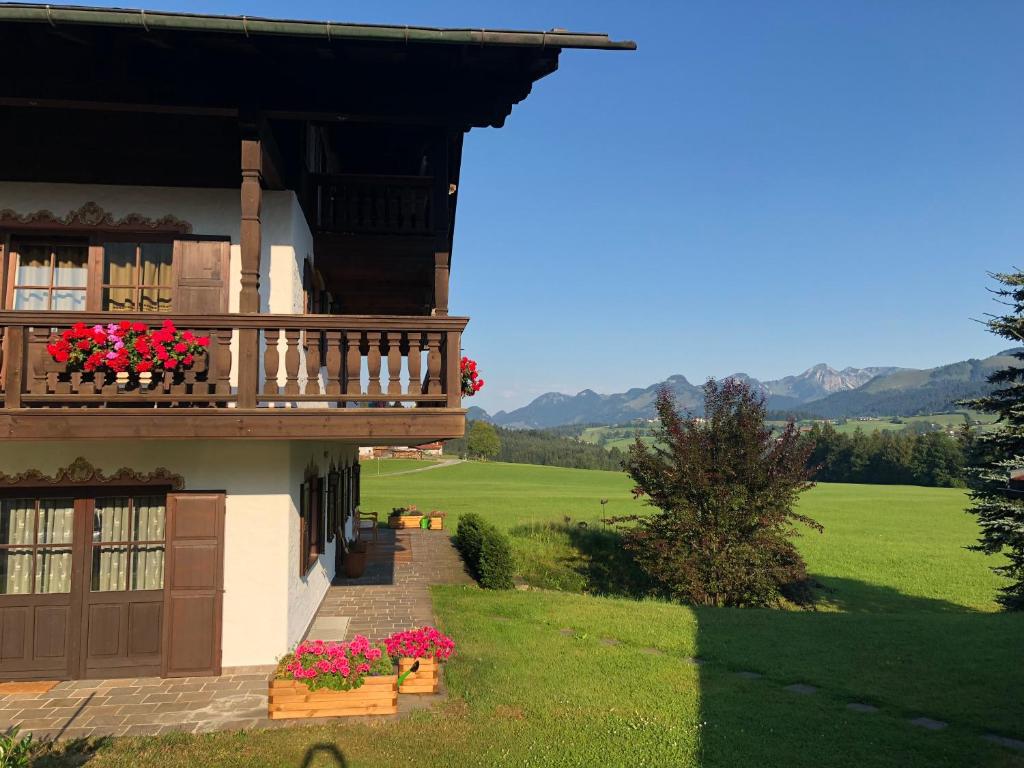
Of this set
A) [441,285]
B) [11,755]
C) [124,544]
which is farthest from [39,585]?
[441,285]

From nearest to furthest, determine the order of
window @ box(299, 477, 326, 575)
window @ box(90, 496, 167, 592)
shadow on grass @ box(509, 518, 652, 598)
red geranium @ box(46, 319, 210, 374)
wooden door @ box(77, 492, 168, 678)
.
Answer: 1. red geranium @ box(46, 319, 210, 374)
2. wooden door @ box(77, 492, 168, 678)
3. window @ box(90, 496, 167, 592)
4. window @ box(299, 477, 326, 575)
5. shadow on grass @ box(509, 518, 652, 598)

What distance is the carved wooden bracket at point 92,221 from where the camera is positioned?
8.62 meters

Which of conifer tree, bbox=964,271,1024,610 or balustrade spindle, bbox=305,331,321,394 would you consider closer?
balustrade spindle, bbox=305,331,321,394

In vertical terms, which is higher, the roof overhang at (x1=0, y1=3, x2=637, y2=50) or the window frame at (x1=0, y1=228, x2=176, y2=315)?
the roof overhang at (x1=0, y1=3, x2=637, y2=50)

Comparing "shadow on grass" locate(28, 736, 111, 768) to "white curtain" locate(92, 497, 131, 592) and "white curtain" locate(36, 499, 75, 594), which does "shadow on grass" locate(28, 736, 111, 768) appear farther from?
"white curtain" locate(36, 499, 75, 594)

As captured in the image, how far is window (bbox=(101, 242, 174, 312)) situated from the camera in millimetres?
8875

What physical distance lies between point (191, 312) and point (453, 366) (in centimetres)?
376

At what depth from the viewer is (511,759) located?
20.4 ft

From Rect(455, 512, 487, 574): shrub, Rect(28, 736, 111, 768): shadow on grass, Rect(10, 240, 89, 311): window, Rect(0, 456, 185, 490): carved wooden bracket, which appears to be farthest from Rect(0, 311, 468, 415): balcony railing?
Rect(455, 512, 487, 574): shrub

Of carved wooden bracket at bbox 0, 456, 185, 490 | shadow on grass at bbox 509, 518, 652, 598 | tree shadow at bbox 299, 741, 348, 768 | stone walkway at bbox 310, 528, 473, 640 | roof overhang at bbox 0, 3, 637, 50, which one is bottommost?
shadow on grass at bbox 509, 518, 652, 598

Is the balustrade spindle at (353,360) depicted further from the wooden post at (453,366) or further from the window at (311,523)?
the window at (311,523)

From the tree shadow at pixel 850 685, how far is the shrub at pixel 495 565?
460 centimetres

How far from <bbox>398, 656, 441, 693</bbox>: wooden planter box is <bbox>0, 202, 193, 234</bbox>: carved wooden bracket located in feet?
21.1

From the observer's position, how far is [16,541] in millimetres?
8289
